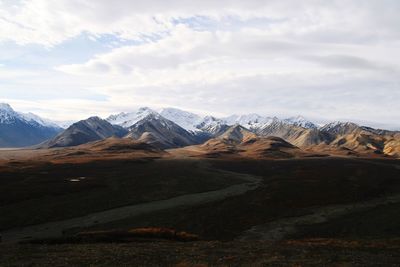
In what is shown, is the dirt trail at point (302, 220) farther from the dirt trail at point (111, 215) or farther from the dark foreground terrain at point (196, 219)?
the dirt trail at point (111, 215)

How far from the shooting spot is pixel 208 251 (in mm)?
37094

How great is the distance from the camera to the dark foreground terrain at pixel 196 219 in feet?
113

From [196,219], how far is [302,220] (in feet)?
51.6

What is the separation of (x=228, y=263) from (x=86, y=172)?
96102mm

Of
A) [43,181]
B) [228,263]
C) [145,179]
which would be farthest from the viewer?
[145,179]

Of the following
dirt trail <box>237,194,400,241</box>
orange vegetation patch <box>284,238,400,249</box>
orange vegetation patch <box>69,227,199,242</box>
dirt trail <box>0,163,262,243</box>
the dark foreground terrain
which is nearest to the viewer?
the dark foreground terrain

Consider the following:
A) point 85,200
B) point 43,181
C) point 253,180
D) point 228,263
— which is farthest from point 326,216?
point 43,181

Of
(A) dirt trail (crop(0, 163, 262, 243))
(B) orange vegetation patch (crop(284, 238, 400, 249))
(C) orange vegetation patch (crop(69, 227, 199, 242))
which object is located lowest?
(A) dirt trail (crop(0, 163, 262, 243))

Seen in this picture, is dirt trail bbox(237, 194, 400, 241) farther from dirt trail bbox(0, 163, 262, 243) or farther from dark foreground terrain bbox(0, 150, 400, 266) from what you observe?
dirt trail bbox(0, 163, 262, 243)

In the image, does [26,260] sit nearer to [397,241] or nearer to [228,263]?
[228,263]

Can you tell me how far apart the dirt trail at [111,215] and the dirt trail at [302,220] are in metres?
19.8

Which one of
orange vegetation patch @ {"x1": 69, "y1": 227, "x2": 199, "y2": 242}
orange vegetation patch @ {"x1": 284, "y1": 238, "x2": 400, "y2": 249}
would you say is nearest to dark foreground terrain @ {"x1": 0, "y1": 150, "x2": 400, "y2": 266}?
orange vegetation patch @ {"x1": 284, "y1": 238, "x2": 400, "y2": 249}

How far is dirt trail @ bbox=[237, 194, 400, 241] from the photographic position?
52438 mm

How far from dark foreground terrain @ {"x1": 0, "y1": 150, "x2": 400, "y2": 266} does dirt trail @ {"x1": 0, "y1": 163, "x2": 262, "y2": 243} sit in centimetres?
16
